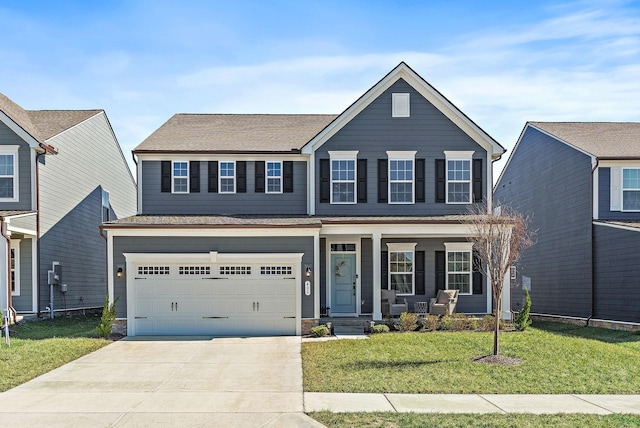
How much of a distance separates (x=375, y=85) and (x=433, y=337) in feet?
28.0

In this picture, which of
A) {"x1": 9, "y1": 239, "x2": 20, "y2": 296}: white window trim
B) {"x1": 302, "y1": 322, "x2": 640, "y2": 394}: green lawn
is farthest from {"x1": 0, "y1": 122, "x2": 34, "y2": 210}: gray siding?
{"x1": 302, "y1": 322, "x2": 640, "y2": 394}: green lawn

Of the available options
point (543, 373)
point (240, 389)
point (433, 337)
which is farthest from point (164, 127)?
point (543, 373)

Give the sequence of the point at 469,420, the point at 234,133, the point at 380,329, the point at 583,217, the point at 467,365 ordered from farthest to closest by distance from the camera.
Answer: the point at 234,133 < the point at 583,217 < the point at 380,329 < the point at 467,365 < the point at 469,420

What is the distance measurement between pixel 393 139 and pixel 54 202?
1226 cm

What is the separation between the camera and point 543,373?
41.3 ft

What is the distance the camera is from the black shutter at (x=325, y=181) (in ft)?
69.8

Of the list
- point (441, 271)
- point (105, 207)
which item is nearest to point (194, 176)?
point (441, 271)

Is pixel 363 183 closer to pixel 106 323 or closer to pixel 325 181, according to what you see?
pixel 325 181

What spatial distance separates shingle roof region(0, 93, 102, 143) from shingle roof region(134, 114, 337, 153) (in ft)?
12.7

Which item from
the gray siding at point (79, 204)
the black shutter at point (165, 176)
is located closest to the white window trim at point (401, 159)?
the black shutter at point (165, 176)

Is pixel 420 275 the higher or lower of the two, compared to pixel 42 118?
lower

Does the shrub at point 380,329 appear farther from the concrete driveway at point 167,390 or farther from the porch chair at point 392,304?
the concrete driveway at point 167,390

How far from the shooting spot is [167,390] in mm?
11352

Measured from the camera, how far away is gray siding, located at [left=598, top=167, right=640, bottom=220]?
2183cm
